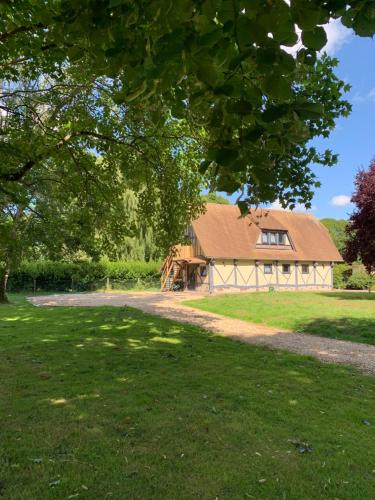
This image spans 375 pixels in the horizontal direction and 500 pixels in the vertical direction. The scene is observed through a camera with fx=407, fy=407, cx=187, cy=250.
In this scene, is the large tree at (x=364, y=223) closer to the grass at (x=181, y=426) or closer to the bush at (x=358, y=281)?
the grass at (x=181, y=426)

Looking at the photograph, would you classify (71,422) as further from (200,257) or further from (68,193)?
(200,257)

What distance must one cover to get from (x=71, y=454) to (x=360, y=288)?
127 ft

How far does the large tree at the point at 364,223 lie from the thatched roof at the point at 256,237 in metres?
9.27

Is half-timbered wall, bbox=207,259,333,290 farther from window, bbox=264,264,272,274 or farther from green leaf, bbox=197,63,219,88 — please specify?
green leaf, bbox=197,63,219,88

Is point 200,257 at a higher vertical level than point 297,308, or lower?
higher

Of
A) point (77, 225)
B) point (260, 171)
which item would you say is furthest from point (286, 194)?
point (77, 225)

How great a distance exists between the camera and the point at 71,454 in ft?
12.4

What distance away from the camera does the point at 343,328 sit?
12.4 meters

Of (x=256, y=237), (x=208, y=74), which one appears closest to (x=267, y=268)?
(x=256, y=237)

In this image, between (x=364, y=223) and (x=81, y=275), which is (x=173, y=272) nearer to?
(x=81, y=275)

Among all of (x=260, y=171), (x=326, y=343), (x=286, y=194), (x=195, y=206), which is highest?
(x=195, y=206)

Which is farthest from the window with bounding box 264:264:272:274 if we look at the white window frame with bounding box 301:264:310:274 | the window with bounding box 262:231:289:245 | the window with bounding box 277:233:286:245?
the white window frame with bounding box 301:264:310:274

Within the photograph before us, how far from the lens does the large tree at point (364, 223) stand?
64.2ft

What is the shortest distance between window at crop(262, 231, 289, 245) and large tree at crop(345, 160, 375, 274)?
13.6 meters
